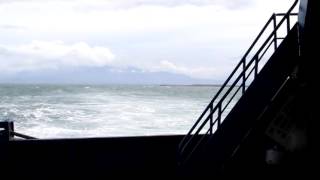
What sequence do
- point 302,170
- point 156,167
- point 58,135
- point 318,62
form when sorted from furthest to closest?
point 58,135
point 156,167
point 302,170
point 318,62

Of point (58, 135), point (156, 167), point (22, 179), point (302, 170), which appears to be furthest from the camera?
point (58, 135)

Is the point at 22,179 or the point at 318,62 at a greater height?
the point at 318,62

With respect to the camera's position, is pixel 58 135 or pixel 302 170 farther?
pixel 58 135

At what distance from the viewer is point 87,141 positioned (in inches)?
351

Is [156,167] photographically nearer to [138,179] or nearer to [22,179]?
[138,179]

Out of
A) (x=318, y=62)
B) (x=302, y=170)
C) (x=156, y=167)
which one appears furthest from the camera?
(x=156, y=167)

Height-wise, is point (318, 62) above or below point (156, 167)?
above

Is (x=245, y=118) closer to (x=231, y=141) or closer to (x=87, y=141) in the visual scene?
(x=231, y=141)

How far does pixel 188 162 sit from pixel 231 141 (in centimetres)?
78

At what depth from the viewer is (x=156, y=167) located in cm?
912

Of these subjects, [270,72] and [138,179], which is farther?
[138,179]

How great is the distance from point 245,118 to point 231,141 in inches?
17.7

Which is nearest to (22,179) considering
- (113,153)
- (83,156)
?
(83,156)

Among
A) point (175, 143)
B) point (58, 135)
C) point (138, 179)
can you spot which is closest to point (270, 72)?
point (175, 143)
